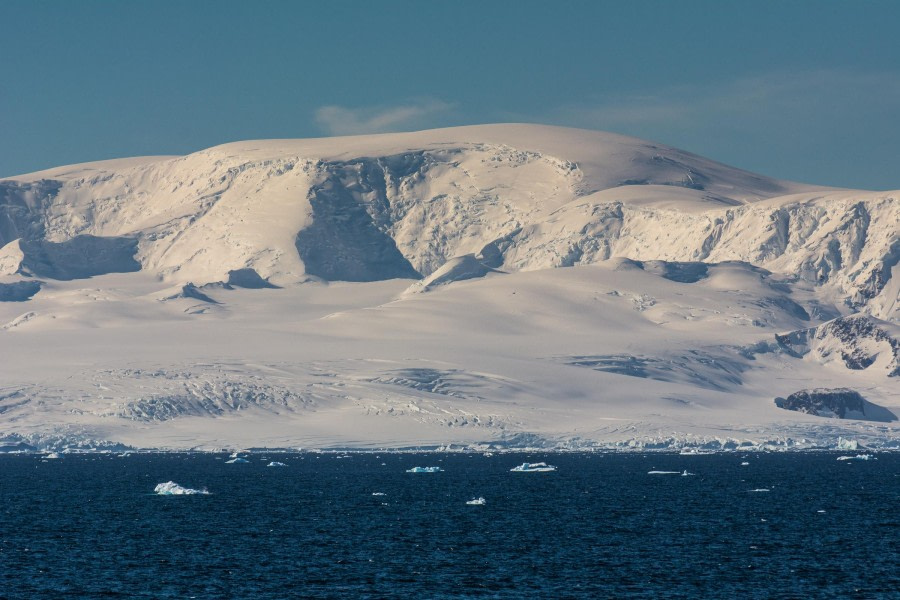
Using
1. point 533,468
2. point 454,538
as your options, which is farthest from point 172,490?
point 533,468

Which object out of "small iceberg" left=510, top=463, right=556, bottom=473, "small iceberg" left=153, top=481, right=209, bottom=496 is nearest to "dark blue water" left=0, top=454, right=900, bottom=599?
"small iceberg" left=153, top=481, right=209, bottom=496

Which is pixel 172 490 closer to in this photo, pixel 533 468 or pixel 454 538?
pixel 454 538

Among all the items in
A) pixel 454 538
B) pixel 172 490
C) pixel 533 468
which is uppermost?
pixel 533 468

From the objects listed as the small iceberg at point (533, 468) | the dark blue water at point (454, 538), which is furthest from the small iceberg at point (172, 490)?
the small iceberg at point (533, 468)

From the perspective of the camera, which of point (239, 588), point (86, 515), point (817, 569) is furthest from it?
point (86, 515)

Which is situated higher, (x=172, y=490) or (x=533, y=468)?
(x=533, y=468)

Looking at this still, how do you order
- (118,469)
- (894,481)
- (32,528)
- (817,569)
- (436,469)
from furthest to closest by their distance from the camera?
(118,469) < (436,469) < (894,481) < (32,528) < (817,569)

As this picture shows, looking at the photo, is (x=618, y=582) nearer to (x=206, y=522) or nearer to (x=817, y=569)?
(x=817, y=569)

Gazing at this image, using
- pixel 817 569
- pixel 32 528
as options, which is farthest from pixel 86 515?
pixel 817 569
